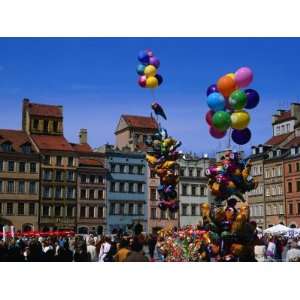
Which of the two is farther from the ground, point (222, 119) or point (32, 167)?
point (32, 167)

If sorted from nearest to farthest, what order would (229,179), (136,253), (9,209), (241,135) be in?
(136,253) < (229,179) < (241,135) < (9,209)

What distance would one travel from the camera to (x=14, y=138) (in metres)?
45.6

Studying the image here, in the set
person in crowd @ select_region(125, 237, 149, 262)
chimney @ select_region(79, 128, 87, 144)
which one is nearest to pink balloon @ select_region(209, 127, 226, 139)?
person in crowd @ select_region(125, 237, 149, 262)

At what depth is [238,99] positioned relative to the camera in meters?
14.8

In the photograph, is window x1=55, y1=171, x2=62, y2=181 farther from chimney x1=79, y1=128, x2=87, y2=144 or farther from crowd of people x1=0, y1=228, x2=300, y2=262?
crowd of people x1=0, y1=228, x2=300, y2=262

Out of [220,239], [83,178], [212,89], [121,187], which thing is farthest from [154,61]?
[121,187]

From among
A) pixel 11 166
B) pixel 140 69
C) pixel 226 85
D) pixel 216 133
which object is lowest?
pixel 216 133

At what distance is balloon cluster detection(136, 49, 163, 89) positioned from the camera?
1828 cm

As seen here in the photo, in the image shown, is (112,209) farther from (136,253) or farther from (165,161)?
(136,253)

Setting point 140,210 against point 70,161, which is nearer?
point 70,161

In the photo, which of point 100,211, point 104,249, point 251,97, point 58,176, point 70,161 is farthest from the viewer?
point 100,211

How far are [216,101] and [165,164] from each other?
5.59 meters
